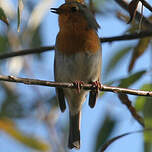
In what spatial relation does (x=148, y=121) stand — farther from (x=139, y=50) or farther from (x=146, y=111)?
(x=139, y=50)

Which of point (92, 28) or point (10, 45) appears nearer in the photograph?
point (92, 28)

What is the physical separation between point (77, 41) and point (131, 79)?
0.88 metres

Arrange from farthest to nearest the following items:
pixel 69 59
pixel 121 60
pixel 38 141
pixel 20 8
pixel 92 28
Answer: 1. pixel 121 60
2. pixel 92 28
3. pixel 69 59
4. pixel 38 141
5. pixel 20 8

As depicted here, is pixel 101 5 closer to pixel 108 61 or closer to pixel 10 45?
pixel 108 61

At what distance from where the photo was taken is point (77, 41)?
4.01 m

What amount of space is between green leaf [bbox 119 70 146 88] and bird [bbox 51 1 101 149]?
49 centimetres

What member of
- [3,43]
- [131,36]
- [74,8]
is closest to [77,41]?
[74,8]

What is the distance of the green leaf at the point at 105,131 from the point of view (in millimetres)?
3711

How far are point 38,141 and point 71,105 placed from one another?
51.7 inches

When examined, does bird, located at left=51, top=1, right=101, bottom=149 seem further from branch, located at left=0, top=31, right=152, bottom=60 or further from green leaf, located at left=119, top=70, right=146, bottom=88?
green leaf, located at left=119, top=70, right=146, bottom=88

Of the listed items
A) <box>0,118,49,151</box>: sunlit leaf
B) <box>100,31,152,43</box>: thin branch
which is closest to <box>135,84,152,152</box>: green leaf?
<box>100,31,152,43</box>: thin branch

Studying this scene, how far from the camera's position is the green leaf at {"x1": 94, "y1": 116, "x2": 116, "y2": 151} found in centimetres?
371

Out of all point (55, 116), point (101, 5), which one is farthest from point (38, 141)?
point (101, 5)

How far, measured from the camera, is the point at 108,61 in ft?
14.9
